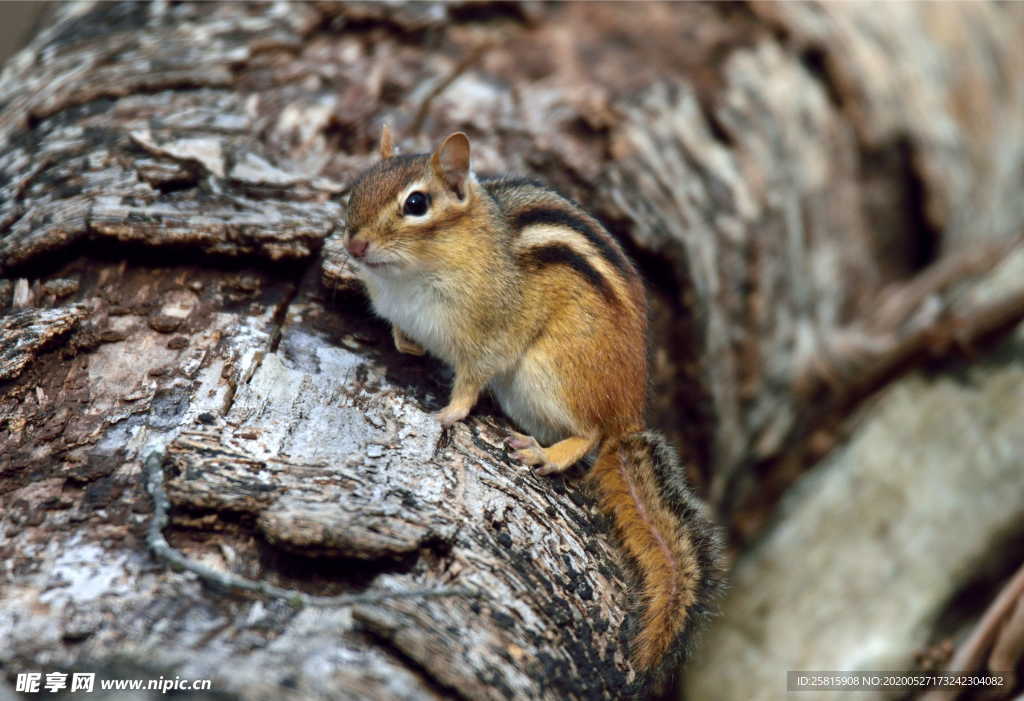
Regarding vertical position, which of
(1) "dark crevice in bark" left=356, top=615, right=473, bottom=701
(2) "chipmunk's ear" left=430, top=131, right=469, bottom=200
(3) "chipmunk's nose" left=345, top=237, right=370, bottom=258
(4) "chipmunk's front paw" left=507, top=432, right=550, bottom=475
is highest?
(2) "chipmunk's ear" left=430, top=131, right=469, bottom=200

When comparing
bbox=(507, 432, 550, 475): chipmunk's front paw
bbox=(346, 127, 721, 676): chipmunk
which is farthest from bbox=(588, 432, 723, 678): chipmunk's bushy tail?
bbox=(507, 432, 550, 475): chipmunk's front paw

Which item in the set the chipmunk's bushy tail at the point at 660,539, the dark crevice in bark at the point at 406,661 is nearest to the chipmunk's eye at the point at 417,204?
the chipmunk's bushy tail at the point at 660,539

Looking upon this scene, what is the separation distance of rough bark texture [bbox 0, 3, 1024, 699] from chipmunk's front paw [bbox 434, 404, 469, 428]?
0.04 m

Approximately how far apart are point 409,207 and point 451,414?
68cm

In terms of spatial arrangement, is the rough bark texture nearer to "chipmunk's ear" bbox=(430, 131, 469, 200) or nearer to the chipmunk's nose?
the chipmunk's nose

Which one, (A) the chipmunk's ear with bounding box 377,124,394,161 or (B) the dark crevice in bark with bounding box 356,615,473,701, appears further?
(A) the chipmunk's ear with bounding box 377,124,394,161

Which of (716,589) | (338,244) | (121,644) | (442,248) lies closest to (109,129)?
(338,244)

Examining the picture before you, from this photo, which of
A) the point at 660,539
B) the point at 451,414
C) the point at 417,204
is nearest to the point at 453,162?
the point at 417,204

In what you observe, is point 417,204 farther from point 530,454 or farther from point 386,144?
point 530,454

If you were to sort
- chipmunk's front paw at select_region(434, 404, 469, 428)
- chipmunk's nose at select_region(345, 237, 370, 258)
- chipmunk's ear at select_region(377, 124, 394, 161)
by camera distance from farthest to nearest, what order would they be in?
chipmunk's ear at select_region(377, 124, 394, 161), chipmunk's nose at select_region(345, 237, 370, 258), chipmunk's front paw at select_region(434, 404, 469, 428)

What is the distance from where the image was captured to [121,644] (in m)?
1.96

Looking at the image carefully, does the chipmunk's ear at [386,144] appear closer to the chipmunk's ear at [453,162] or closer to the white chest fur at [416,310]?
the chipmunk's ear at [453,162]

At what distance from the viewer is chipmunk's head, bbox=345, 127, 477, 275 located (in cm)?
300

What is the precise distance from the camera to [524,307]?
3215 millimetres
